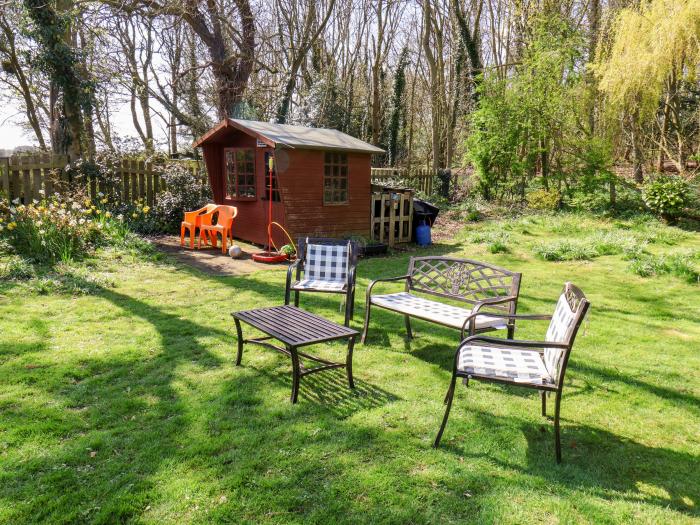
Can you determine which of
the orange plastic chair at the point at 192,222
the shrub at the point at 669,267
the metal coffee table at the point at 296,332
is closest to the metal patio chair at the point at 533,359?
the metal coffee table at the point at 296,332

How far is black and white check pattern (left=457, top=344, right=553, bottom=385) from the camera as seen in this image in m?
2.94

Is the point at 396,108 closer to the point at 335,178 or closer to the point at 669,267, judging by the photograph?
the point at 335,178

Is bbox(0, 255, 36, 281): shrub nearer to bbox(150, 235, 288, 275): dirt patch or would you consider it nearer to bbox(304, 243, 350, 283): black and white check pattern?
bbox(150, 235, 288, 275): dirt patch

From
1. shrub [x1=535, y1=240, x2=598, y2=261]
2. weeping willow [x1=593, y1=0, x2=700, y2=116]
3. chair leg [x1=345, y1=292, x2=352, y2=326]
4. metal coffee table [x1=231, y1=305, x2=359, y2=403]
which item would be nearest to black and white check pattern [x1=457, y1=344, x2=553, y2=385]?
metal coffee table [x1=231, y1=305, x2=359, y2=403]

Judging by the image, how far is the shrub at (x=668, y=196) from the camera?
11797mm

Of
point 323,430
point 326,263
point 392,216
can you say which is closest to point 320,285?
point 326,263

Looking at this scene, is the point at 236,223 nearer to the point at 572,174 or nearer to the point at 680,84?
the point at 572,174

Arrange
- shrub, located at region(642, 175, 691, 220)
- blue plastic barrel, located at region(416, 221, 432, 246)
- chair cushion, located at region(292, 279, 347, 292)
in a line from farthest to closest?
shrub, located at region(642, 175, 691, 220), blue plastic barrel, located at region(416, 221, 432, 246), chair cushion, located at region(292, 279, 347, 292)

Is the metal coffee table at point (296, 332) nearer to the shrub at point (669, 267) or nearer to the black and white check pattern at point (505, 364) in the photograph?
the black and white check pattern at point (505, 364)

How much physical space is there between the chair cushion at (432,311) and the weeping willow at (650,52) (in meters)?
11.0

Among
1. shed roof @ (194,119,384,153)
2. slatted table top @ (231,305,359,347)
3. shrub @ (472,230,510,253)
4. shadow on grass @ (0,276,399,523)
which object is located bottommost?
shadow on grass @ (0,276,399,523)

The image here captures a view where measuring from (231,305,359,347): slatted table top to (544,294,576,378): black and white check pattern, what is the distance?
137 cm

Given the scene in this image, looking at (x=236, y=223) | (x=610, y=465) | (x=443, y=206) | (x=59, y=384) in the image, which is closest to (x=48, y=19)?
(x=236, y=223)

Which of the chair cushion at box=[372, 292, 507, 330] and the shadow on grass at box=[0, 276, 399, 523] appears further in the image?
the chair cushion at box=[372, 292, 507, 330]
